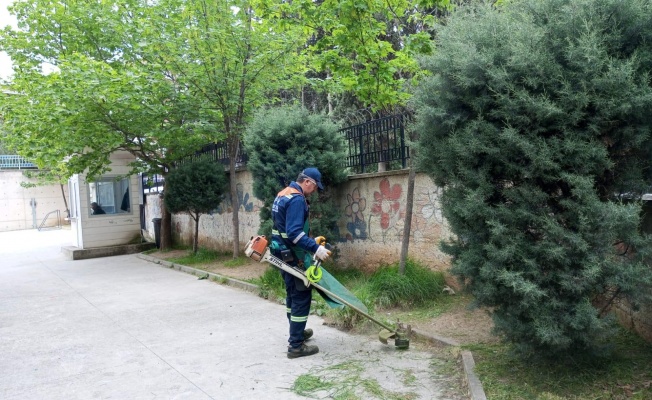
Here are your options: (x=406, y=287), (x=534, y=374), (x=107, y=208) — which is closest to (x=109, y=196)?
(x=107, y=208)

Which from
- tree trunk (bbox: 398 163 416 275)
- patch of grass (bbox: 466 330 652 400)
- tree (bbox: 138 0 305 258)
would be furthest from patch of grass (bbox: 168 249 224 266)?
patch of grass (bbox: 466 330 652 400)

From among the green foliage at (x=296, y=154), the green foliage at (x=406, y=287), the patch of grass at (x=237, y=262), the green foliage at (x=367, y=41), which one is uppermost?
the green foliage at (x=367, y=41)

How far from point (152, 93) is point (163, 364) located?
24.2 feet

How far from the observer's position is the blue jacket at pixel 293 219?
4996 millimetres

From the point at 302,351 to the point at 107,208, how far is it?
13.1m

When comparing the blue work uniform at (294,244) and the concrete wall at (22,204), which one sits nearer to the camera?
the blue work uniform at (294,244)

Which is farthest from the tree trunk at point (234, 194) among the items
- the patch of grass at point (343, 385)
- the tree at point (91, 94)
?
the patch of grass at point (343, 385)

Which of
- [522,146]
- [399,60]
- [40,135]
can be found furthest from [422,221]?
[40,135]

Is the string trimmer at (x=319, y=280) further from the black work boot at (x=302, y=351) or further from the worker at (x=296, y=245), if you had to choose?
the black work boot at (x=302, y=351)

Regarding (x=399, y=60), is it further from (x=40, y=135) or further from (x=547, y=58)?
(x=40, y=135)

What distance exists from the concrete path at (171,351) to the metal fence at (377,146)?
9.70ft

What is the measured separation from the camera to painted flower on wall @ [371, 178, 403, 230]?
8094 millimetres

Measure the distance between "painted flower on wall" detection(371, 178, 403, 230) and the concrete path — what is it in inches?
90.1

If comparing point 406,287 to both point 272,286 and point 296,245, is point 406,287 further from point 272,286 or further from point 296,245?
point 272,286
